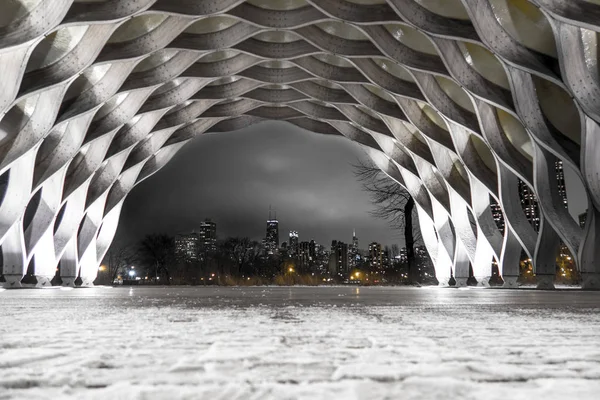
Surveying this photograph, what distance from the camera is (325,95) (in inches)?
979

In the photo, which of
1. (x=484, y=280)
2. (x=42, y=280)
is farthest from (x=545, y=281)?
(x=42, y=280)

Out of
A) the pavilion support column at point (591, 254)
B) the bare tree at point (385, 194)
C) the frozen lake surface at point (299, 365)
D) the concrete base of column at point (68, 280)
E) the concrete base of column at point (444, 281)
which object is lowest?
the concrete base of column at point (444, 281)

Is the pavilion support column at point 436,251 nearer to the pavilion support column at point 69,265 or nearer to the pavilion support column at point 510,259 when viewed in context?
the pavilion support column at point 510,259

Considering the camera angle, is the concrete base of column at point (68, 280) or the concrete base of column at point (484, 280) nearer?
the concrete base of column at point (484, 280)

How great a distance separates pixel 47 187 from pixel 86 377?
74.0 ft

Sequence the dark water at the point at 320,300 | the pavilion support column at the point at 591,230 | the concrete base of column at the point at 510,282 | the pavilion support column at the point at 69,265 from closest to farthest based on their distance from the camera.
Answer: the dark water at the point at 320,300 < the pavilion support column at the point at 591,230 < the concrete base of column at the point at 510,282 < the pavilion support column at the point at 69,265

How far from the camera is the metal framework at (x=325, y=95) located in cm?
1330

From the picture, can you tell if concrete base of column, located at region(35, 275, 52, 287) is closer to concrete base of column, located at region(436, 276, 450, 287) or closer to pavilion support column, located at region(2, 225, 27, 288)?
pavilion support column, located at region(2, 225, 27, 288)

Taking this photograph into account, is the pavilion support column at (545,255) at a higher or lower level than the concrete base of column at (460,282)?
higher

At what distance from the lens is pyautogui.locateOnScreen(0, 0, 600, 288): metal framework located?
13.3 m

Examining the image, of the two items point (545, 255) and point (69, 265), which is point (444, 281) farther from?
point (69, 265)

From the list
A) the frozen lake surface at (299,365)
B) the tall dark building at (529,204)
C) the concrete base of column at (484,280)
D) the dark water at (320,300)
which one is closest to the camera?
the frozen lake surface at (299,365)

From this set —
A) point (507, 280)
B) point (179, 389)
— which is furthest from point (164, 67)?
point (179, 389)

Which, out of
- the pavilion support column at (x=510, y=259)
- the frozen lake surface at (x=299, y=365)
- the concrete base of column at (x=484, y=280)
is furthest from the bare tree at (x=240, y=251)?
the frozen lake surface at (x=299, y=365)
